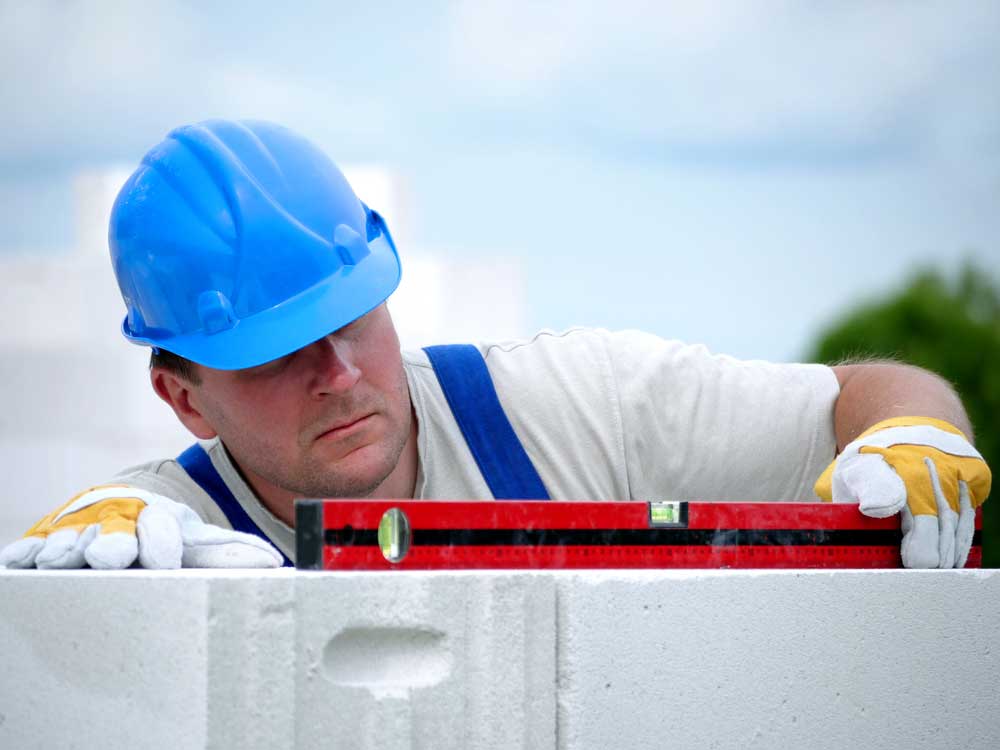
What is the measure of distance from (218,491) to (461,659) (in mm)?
1583

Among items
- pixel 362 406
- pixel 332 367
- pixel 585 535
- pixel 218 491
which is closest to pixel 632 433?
pixel 362 406

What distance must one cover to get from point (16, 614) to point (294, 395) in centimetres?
105

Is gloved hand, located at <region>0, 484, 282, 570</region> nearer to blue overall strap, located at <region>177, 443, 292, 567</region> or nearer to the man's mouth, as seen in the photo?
the man's mouth

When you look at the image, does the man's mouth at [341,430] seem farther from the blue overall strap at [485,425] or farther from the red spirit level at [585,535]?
the red spirit level at [585,535]

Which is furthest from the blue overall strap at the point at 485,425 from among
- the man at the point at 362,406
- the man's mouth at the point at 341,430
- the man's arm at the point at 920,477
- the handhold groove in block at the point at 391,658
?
the handhold groove in block at the point at 391,658

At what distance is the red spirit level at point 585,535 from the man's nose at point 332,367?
89 centimetres

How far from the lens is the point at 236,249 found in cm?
264

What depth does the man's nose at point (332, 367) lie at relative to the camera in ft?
8.95

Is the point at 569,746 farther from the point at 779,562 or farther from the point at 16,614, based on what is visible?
the point at 16,614

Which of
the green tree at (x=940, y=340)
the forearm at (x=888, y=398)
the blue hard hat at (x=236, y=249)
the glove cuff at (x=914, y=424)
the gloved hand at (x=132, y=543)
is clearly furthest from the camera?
the green tree at (x=940, y=340)

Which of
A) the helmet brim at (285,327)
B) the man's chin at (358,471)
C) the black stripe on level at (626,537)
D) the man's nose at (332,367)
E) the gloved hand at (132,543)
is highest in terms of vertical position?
the helmet brim at (285,327)

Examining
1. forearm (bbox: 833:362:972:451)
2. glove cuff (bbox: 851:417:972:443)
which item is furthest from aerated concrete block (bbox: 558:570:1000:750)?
forearm (bbox: 833:362:972:451)

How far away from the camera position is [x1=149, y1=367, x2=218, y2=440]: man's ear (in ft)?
10.1

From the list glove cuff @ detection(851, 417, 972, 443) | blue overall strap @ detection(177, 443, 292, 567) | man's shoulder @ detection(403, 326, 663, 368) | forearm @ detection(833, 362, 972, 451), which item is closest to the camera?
glove cuff @ detection(851, 417, 972, 443)
